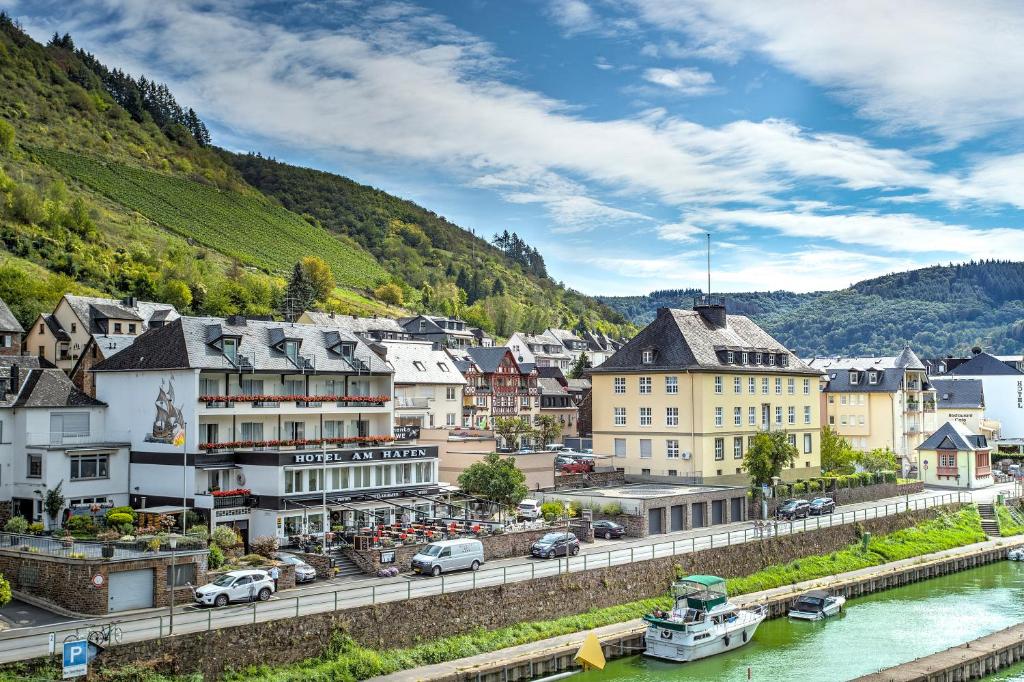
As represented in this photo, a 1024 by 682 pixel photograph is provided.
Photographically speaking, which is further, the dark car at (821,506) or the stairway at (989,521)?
the stairway at (989,521)

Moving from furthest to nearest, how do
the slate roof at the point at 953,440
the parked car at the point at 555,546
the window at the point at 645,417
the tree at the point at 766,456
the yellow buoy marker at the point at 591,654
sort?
the slate roof at the point at 953,440 < the window at the point at 645,417 < the tree at the point at 766,456 < the parked car at the point at 555,546 < the yellow buoy marker at the point at 591,654

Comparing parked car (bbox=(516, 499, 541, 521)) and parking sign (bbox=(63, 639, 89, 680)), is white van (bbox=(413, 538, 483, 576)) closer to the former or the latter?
parked car (bbox=(516, 499, 541, 521))

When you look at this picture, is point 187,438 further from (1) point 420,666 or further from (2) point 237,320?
(1) point 420,666

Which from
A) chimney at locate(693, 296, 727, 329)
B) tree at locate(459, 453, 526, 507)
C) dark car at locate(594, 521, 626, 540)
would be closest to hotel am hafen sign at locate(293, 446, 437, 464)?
tree at locate(459, 453, 526, 507)

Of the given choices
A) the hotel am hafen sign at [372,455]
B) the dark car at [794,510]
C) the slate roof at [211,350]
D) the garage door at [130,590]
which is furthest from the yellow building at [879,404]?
the garage door at [130,590]

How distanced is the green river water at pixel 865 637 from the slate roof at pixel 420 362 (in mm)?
41802

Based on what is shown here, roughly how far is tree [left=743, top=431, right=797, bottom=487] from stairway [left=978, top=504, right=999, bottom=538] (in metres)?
19.0

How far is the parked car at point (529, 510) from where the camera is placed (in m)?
57.4

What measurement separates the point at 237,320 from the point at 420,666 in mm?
25640

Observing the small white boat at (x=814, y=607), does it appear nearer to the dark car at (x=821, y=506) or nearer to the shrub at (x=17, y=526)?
the dark car at (x=821, y=506)

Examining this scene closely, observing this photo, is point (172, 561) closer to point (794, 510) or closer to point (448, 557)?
point (448, 557)

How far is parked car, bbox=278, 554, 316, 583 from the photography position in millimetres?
42562

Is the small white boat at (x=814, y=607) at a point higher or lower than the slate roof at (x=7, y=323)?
lower

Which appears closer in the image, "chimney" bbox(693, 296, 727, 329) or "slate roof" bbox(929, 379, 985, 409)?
"chimney" bbox(693, 296, 727, 329)
